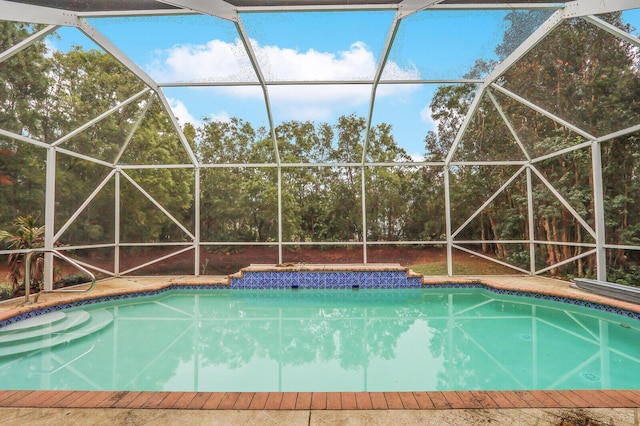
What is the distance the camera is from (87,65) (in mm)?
6066

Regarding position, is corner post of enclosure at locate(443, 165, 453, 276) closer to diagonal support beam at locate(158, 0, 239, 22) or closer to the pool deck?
diagonal support beam at locate(158, 0, 239, 22)

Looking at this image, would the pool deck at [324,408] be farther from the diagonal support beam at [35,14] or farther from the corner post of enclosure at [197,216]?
the corner post of enclosure at [197,216]

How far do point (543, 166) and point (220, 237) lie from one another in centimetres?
863

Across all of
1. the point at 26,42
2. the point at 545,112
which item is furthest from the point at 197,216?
the point at 545,112

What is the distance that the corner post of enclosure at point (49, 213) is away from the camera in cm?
631

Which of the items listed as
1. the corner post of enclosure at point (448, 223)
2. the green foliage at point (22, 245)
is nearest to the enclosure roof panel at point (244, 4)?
the green foliage at point (22, 245)

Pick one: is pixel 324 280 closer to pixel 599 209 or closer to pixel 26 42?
pixel 599 209

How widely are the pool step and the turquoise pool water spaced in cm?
1

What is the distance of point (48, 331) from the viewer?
4.39 meters

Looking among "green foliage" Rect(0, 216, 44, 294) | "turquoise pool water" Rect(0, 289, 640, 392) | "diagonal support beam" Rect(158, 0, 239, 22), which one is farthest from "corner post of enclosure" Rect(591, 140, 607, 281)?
"green foliage" Rect(0, 216, 44, 294)

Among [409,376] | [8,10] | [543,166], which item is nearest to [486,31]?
[543,166]

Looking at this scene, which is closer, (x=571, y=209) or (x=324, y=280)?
(x=571, y=209)

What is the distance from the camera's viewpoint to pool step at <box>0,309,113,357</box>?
3.95m

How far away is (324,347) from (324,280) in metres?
3.60
